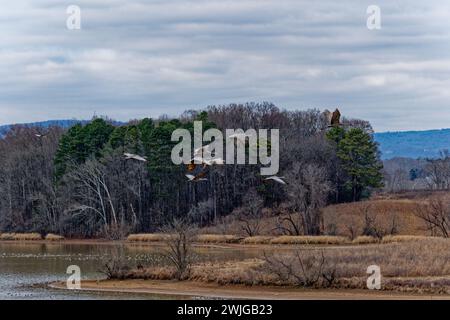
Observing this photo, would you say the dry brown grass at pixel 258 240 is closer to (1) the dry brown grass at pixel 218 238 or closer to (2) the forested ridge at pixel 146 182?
(1) the dry brown grass at pixel 218 238

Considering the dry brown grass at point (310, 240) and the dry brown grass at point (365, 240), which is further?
the dry brown grass at point (310, 240)

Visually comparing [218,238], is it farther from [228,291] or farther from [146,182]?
[228,291]

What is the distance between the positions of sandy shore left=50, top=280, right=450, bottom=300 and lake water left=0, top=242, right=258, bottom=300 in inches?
61.9

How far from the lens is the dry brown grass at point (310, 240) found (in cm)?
7338

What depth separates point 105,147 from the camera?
294 feet

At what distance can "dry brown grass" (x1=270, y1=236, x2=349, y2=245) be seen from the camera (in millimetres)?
73375

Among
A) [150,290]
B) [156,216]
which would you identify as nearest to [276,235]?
[156,216]

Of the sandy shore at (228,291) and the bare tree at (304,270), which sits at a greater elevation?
the bare tree at (304,270)

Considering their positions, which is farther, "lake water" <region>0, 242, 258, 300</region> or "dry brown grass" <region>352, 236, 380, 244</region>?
"dry brown grass" <region>352, 236, 380, 244</region>

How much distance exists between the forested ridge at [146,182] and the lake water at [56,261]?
820cm

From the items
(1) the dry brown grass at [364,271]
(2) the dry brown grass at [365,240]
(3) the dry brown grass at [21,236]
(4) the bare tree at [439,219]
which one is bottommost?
(3) the dry brown grass at [21,236]

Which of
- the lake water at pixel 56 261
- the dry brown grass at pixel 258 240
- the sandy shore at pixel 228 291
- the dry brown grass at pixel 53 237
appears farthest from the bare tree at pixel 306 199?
the sandy shore at pixel 228 291

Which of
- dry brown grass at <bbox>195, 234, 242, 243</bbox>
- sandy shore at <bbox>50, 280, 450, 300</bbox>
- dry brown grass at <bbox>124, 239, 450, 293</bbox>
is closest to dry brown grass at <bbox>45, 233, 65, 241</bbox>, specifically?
dry brown grass at <bbox>195, 234, 242, 243</bbox>

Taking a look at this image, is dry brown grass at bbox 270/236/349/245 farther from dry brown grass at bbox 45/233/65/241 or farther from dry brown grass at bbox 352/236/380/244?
dry brown grass at bbox 45/233/65/241
